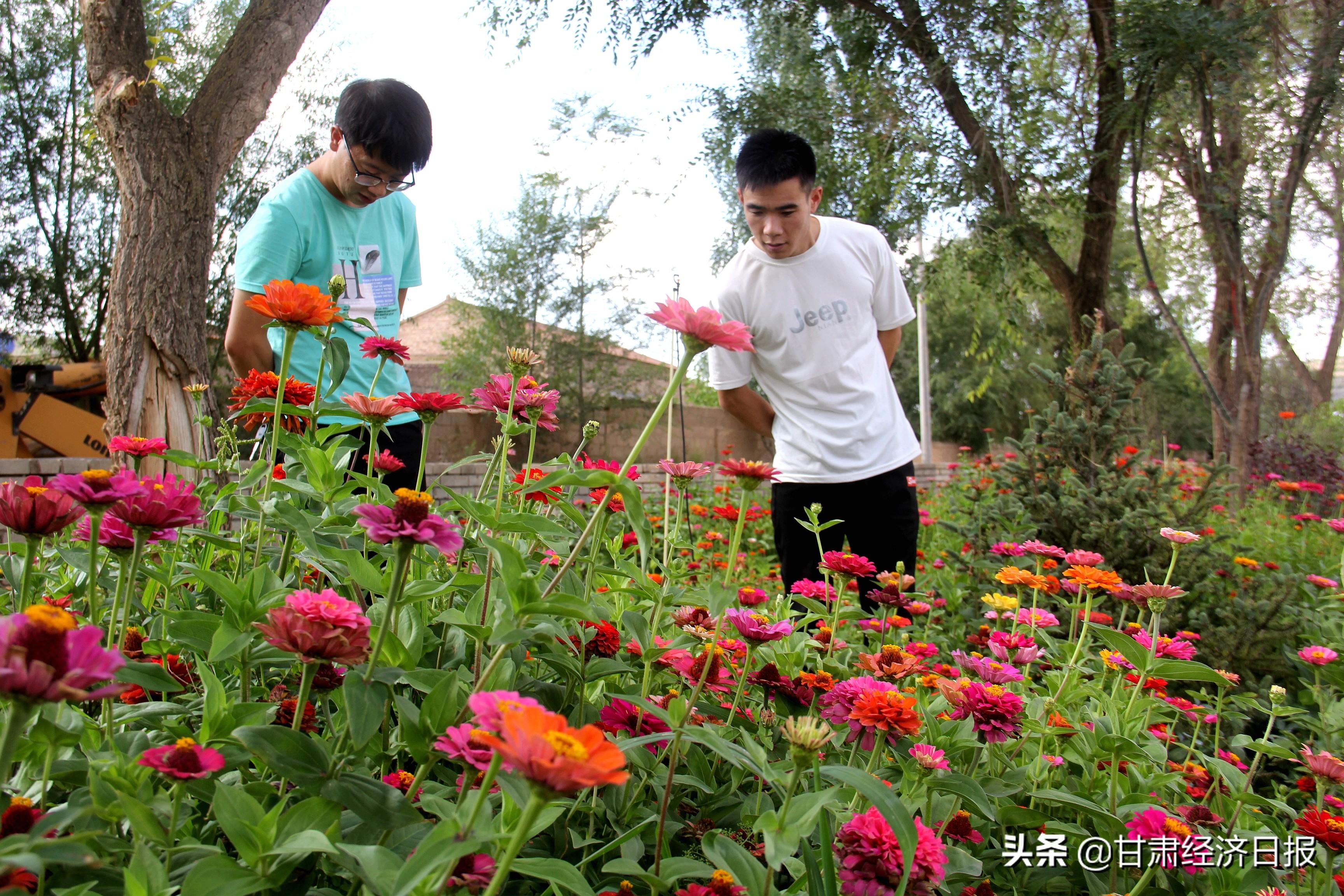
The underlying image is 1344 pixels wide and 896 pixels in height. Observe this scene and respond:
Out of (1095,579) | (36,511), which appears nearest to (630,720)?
(36,511)

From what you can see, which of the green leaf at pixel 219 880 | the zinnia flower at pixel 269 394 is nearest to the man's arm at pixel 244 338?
the zinnia flower at pixel 269 394

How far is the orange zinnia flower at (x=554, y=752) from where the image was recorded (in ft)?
1.48

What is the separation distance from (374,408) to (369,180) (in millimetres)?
1040

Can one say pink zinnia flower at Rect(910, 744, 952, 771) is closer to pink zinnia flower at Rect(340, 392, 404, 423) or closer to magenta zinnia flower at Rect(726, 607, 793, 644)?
magenta zinnia flower at Rect(726, 607, 793, 644)

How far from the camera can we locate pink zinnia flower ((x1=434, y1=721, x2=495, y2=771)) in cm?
Answer: 61

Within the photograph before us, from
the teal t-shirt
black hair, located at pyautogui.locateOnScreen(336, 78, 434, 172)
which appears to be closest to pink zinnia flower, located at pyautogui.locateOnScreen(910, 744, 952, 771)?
the teal t-shirt

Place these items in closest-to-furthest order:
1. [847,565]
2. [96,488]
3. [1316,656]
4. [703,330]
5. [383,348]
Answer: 1. [96,488]
2. [703,330]
3. [383,348]
4. [847,565]
5. [1316,656]

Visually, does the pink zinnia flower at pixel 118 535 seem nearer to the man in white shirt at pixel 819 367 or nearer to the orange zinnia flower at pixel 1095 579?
the orange zinnia flower at pixel 1095 579

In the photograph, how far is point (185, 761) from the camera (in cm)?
61

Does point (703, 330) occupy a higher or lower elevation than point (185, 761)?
higher

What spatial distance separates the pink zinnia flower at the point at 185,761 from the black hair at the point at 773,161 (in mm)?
2000

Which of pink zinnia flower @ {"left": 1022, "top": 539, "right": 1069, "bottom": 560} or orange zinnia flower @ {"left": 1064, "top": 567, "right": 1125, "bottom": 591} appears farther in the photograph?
pink zinnia flower @ {"left": 1022, "top": 539, "right": 1069, "bottom": 560}

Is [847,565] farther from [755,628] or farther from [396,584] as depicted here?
[396,584]

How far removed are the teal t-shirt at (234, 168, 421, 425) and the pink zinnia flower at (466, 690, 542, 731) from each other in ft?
4.34
